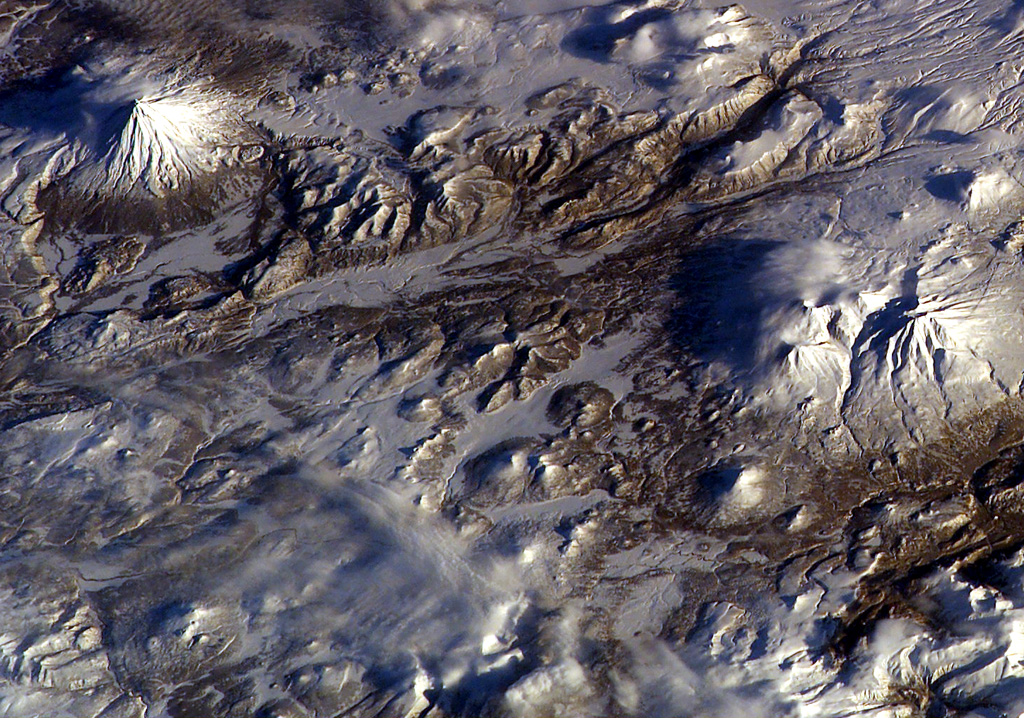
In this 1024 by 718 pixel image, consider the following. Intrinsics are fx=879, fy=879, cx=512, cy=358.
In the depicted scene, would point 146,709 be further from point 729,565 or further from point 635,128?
point 635,128

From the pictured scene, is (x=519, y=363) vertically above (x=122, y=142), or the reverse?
(x=122, y=142)

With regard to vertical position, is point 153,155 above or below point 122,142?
below

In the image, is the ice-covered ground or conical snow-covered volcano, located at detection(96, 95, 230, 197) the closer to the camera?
the ice-covered ground

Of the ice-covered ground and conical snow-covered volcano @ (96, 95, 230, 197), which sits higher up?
conical snow-covered volcano @ (96, 95, 230, 197)

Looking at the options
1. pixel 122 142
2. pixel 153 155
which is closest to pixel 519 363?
pixel 153 155

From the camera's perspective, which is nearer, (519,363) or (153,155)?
(519,363)

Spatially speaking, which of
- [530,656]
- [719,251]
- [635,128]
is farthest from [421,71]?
[530,656]

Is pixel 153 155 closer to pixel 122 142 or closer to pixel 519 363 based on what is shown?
pixel 122 142

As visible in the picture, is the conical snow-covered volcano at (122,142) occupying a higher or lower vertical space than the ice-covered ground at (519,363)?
higher

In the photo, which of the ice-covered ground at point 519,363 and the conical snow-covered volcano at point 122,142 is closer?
the ice-covered ground at point 519,363

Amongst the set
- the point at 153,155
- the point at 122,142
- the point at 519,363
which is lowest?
the point at 519,363
